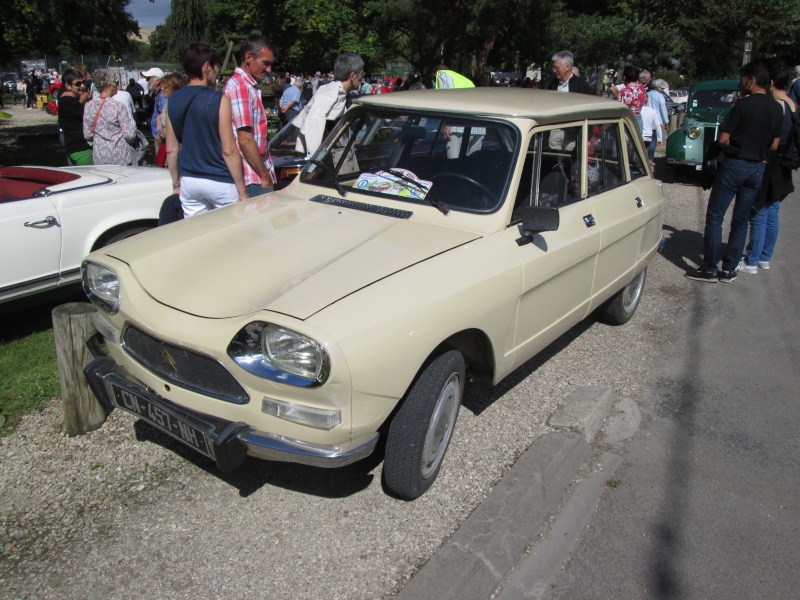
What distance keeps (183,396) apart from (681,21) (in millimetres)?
31393

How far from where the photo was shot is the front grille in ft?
8.84

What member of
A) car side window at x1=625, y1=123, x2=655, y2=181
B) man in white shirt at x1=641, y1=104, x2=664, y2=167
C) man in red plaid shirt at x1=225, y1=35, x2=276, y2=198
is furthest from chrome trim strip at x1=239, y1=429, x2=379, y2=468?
man in white shirt at x1=641, y1=104, x2=664, y2=167

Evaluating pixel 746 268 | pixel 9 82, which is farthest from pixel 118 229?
pixel 9 82

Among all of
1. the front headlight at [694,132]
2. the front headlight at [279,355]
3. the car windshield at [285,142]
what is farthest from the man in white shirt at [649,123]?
the front headlight at [279,355]

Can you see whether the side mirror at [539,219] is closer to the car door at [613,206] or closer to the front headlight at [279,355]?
the car door at [613,206]

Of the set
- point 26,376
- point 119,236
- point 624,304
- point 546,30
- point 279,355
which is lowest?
point 26,376

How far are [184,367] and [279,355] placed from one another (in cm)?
50

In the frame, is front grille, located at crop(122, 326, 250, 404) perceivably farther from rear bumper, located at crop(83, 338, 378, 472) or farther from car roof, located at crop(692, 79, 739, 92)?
car roof, located at crop(692, 79, 739, 92)

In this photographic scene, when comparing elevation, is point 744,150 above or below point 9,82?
below

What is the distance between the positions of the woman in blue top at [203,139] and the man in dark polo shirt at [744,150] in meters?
4.45

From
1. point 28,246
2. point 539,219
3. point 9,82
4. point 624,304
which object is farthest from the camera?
point 9,82

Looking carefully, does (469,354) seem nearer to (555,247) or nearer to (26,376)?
(555,247)

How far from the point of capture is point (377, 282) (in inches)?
112

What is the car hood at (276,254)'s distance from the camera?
9.21 ft
